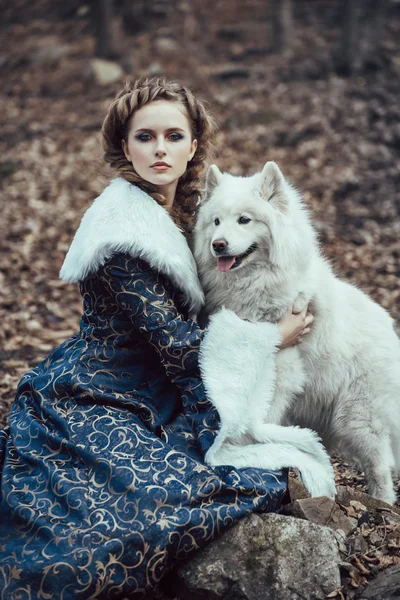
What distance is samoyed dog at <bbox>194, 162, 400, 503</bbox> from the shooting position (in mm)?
3211

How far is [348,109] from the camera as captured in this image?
1150 cm

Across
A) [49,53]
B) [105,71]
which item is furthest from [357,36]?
[49,53]

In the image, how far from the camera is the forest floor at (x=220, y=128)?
7449 millimetres

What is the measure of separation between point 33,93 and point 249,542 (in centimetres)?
1218

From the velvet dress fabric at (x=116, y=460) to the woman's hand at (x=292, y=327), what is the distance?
543mm

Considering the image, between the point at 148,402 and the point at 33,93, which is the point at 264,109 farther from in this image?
the point at 148,402

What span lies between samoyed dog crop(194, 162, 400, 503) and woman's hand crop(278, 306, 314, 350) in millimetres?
44

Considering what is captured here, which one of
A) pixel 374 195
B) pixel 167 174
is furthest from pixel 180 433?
pixel 374 195

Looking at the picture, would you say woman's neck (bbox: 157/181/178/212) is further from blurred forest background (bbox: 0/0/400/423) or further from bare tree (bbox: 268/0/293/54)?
bare tree (bbox: 268/0/293/54)

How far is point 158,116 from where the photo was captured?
308 centimetres

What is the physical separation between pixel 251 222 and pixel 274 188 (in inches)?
8.7

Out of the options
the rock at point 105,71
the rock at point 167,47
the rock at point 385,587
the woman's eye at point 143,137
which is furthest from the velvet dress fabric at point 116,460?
the rock at point 167,47

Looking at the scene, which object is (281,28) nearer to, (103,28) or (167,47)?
(167,47)

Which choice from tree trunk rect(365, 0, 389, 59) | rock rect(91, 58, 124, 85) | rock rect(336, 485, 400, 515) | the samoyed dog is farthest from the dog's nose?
tree trunk rect(365, 0, 389, 59)
